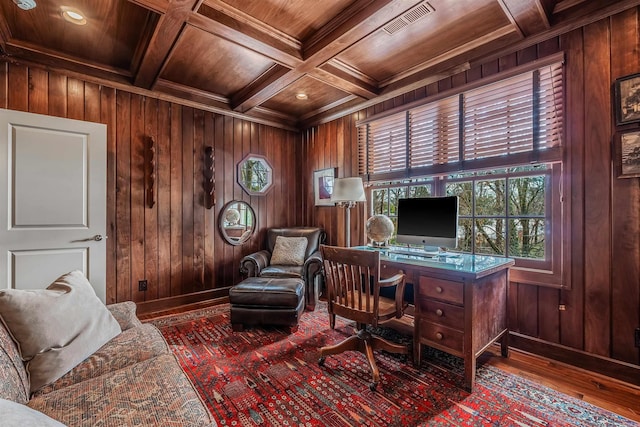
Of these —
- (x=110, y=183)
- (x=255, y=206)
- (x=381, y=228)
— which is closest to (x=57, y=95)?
(x=110, y=183)

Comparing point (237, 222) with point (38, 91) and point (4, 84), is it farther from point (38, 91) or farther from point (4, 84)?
point (4, 84)

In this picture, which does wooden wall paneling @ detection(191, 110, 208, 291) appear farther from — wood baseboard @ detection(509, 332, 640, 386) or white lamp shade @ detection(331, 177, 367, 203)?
wood baseboard @ detection(509, 332, 640, 386)

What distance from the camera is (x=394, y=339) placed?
100 inches

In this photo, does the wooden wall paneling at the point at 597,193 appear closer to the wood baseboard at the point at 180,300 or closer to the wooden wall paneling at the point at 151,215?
the wood baseboard at the point at 180,300

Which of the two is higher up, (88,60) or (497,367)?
(88,60)

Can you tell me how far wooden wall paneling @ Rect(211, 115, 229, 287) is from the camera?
3.73 meters

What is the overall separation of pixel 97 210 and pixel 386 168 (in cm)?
293

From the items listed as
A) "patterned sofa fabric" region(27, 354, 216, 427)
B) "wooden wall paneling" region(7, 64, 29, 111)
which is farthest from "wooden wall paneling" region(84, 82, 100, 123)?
"patterned sofa fabric" region(27, 354, 216, 427)

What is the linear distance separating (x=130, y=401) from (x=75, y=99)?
120 inches

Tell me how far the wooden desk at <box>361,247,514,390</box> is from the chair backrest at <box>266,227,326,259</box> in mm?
1606

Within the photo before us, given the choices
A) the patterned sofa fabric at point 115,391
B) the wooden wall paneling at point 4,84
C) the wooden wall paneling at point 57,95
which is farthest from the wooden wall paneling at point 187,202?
the patterned sofa fabric at point 115,391

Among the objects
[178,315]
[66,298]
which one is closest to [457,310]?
[66,298]

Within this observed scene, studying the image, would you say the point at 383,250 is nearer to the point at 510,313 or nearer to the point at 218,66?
the point at 510,313

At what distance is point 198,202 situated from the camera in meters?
3.61
